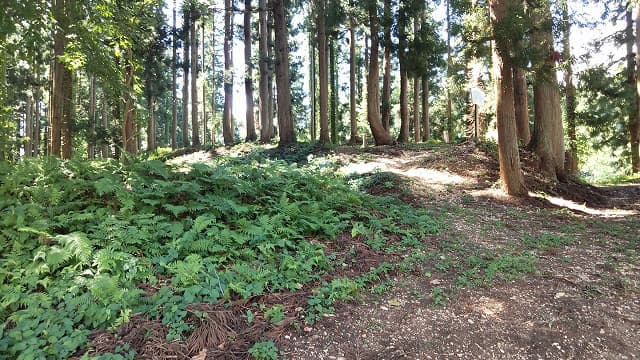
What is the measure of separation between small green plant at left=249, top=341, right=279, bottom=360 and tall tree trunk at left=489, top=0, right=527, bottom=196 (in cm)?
675

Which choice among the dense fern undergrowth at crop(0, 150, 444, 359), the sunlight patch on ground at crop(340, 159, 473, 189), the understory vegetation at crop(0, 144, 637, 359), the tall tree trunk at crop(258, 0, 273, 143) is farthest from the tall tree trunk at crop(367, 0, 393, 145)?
the dense fern undergrowth at crop(0, 150, 444, 359)

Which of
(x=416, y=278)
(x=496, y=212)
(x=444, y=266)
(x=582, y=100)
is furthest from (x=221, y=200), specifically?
(x=582, y=100)

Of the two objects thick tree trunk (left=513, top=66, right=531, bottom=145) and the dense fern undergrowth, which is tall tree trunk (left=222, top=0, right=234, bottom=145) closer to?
thick tree trunk (left=513, top=66, right=531, bottom=145)

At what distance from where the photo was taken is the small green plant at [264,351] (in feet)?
9.76

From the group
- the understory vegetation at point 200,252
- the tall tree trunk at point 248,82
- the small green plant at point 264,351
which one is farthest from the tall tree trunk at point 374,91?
the small green plant at point 264,351

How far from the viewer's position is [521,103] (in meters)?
10.5

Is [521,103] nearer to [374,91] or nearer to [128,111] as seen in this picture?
[374,91]

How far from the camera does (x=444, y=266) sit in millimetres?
4781

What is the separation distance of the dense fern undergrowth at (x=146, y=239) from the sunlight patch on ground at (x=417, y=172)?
280cm

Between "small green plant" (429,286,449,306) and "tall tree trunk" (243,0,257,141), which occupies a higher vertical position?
"tall tree trunk" (243,0,257,141)

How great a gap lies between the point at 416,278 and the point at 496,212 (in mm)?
3548

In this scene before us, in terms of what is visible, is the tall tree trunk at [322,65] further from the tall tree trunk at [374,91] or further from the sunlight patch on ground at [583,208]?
the sunlight patch on ground at [583,208]

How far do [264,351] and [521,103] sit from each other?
10.3m

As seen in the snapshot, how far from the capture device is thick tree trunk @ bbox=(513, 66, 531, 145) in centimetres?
1005
